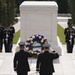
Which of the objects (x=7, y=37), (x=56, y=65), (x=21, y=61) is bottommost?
(x=56, y=65)

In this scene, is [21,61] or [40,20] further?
[40,20]

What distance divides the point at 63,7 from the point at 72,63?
46459 millimetres

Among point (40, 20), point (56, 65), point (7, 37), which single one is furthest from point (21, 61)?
point (7, 37)

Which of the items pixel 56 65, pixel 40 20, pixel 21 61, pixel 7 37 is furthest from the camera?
pixel 7 37

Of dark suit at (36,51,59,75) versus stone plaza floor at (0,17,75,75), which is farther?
stone plaza floor at (0,17,75,75)

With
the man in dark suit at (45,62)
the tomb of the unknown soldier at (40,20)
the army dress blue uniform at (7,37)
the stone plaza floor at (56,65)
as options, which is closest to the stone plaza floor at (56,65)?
the stone plaza floor at (56,65)

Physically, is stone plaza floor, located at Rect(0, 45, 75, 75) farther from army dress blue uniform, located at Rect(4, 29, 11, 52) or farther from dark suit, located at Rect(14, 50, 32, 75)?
dark suit, located at Rect(14, 50, 32, 75)

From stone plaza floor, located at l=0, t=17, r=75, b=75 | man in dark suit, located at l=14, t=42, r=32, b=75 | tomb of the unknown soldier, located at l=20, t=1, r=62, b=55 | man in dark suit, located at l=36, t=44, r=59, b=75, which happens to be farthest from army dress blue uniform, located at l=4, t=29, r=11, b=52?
man in dark suit, located at l=36, t=44, r=59, b=75

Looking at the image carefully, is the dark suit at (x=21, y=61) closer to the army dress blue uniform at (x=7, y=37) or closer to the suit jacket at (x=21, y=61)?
the suit jacket at (x=21, y=61)

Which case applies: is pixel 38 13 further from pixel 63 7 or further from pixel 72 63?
pixel 63 7

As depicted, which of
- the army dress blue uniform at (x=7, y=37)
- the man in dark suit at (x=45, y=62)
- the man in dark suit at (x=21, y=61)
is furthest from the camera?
the army dress blue uniform at (x=7, y=37)

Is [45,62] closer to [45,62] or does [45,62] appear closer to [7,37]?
[45,62]

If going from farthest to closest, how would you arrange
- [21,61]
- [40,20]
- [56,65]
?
[40,20], [56,65], [21,61]

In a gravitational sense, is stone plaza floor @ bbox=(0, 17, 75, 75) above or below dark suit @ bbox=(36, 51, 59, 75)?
below
